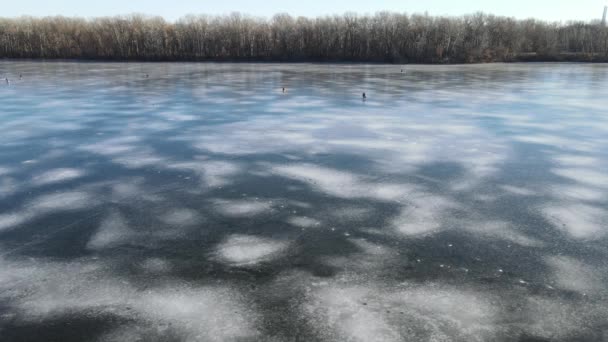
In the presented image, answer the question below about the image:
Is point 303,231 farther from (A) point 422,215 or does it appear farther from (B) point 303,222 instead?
(A) point 422,215

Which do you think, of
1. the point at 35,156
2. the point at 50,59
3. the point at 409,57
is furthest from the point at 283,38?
the point at 35,156

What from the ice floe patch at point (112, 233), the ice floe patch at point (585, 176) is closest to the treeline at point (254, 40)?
the ice floe patch at point (585, 176)

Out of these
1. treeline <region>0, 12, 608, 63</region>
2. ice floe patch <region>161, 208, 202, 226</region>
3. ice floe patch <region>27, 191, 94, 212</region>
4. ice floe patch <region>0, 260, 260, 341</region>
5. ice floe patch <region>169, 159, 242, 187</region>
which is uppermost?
treeline <region>0, 12, 608, 63</region>

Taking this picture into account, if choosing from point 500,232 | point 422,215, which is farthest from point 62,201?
point 500,232

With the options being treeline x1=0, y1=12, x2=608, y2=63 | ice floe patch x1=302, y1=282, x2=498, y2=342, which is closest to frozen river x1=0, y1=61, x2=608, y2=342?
ice floe patch x1=302, y1=282, x2=498, y2=342

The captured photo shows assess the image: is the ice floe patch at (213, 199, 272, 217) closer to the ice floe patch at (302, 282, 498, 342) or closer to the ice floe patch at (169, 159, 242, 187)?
the ice floe patch at (169, 159, 242, 187)

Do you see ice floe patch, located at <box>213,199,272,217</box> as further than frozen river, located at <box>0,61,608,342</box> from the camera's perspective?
Yes

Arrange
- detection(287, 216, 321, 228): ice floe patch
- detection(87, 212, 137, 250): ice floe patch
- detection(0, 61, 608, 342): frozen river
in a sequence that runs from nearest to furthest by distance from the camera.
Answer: detection(0, 61, 608, 342): frozen river < detection(87, 212, 137, 250): ice floe patch < detection(287, 216, 321, 228): ice floe patch

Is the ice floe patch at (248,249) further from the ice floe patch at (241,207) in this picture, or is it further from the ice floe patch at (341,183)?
the ice floe patch at (341,183)
